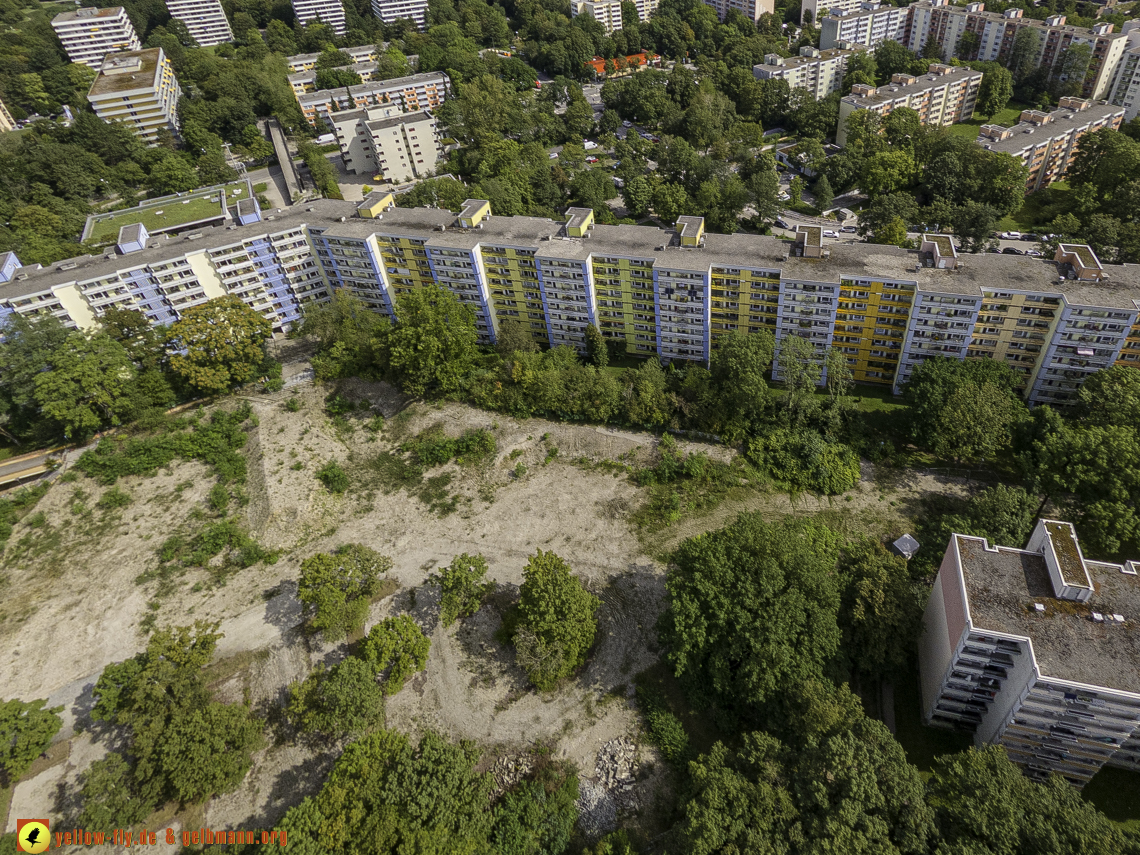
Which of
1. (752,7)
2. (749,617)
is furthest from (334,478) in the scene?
(752,7)

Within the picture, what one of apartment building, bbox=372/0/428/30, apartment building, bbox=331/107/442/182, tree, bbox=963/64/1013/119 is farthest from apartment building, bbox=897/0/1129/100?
apartment building, bbox=372/0/428/30

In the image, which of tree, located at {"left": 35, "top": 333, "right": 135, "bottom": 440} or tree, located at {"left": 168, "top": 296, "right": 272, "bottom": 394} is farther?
tree, located at {"left": 168, "top": 296, "right": 272, "bottom": 394}

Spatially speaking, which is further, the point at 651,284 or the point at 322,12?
the point at 322,12

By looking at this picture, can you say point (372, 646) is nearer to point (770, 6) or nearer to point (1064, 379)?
point (1064, 379)

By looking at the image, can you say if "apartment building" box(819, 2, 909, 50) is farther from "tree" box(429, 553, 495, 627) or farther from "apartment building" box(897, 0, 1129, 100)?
"tree" box(429, 553, 495, 627)

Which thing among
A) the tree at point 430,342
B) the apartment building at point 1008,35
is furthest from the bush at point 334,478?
the apartment building at point 1008,35

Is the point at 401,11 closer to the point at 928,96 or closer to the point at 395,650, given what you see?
the point at 928,96

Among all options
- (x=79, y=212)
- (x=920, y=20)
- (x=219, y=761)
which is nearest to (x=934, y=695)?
(x=219, y=761)

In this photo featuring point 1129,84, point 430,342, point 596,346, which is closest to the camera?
point 430,342
